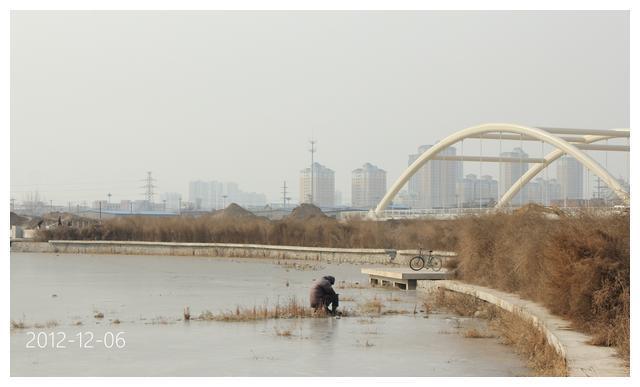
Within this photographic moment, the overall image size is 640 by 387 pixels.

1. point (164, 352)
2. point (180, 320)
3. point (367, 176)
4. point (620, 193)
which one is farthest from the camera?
point (367, 176)

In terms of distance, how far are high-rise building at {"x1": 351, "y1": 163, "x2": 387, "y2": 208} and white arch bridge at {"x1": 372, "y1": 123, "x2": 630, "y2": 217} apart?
36.2 meters

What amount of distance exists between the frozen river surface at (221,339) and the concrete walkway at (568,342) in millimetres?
596

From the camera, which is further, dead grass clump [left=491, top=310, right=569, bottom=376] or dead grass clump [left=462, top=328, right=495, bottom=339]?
dead grass clump [left=462, top=328, right=495, bottom=339]

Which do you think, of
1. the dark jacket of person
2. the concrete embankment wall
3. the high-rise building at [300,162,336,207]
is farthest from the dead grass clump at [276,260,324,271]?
the high-rise building at [300,162,336,207]

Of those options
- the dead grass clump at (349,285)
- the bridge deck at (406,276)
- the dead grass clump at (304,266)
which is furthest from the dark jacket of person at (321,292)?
the dead grass clump at (304,266)

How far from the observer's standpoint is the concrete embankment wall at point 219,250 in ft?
112

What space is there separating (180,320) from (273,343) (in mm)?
3182

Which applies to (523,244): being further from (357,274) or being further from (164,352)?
(357,274)

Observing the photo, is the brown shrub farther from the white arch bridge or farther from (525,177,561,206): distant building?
(525,177,561,206): distant building

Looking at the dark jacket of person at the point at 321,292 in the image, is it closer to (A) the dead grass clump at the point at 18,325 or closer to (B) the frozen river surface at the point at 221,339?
(B) the frozen river surface at the point at 221,339

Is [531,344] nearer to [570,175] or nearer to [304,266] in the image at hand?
[304,266]

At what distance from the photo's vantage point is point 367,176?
98.5 m

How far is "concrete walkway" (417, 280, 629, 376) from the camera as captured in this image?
8.64 m

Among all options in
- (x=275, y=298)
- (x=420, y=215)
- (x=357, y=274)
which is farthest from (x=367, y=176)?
(x=275, y=298)
